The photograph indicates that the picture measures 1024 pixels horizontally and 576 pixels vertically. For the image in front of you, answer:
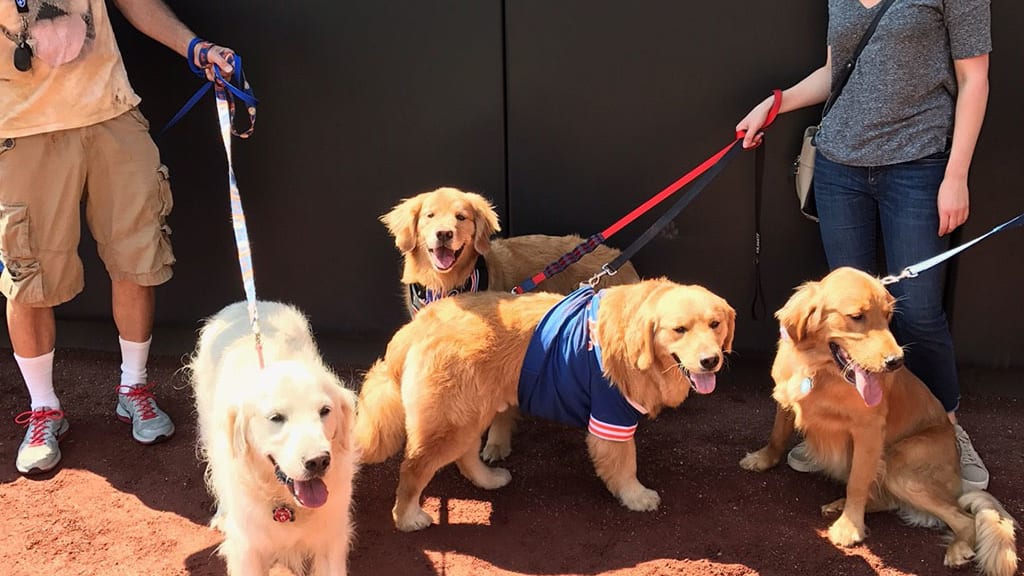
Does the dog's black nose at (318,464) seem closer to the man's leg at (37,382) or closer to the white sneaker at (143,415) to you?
the white sneaker at (143,415)

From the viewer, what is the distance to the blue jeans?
352 centimetres

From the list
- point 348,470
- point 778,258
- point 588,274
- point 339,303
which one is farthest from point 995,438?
point 339,303

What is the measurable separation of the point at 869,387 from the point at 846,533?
676 mm

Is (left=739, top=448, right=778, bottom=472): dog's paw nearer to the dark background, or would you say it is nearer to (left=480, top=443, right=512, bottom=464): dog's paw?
the dark background

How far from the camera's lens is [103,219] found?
169 inches

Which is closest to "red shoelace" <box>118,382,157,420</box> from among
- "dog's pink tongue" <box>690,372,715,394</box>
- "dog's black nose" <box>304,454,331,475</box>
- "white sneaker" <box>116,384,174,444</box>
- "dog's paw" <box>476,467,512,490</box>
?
"white sneaker" <box>116,384,174,444</box>

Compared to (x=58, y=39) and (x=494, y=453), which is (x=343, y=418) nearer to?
(x=494, y=453)

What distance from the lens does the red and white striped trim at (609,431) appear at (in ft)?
12.1

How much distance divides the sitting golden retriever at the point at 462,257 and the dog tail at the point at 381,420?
59 cm

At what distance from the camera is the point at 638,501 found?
3875mm

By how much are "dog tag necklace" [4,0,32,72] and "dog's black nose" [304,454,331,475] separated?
2504 millimetres

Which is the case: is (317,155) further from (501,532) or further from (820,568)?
(820,568)

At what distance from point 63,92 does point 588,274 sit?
272cm

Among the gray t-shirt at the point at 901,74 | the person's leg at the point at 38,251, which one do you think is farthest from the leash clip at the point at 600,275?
the person's leg at the point at 38,251
